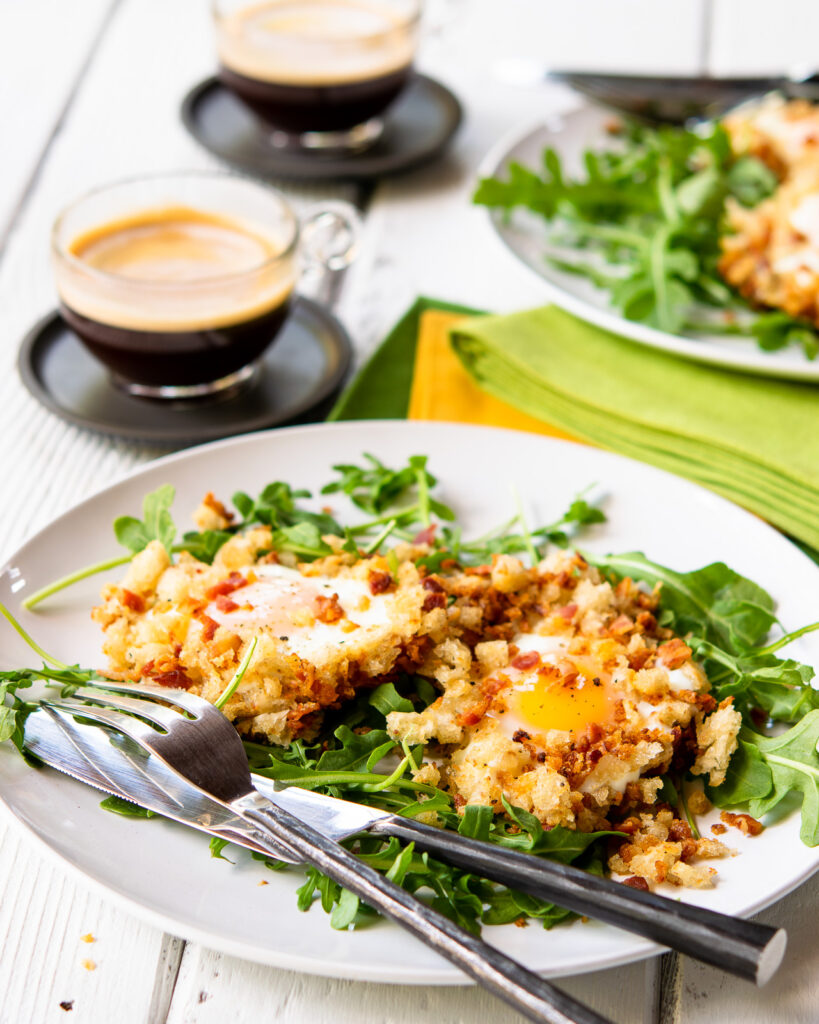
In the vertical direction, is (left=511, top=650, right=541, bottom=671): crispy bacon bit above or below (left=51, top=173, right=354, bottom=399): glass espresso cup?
below

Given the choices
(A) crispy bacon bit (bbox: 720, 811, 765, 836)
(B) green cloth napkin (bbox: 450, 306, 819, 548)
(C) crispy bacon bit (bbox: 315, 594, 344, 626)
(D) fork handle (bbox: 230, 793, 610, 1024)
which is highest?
(D) fork handle (bbox: 230, 793, 610, 1024)

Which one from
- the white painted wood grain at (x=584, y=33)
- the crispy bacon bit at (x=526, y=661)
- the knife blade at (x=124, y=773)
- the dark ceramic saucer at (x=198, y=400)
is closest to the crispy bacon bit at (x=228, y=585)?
the knife blade at (x=124, y=773)

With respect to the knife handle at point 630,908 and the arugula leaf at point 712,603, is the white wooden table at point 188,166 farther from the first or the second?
the arugula leaf at point 712,603

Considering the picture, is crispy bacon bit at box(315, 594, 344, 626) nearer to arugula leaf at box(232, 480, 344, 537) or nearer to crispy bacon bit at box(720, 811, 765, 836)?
arugula leaf at box(232, 480, 344, 537)

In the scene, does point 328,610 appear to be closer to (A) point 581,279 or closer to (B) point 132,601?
(B) point 132,601

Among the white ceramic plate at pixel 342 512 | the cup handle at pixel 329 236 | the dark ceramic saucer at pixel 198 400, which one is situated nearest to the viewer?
the white ceramic plate at pixel 342 512

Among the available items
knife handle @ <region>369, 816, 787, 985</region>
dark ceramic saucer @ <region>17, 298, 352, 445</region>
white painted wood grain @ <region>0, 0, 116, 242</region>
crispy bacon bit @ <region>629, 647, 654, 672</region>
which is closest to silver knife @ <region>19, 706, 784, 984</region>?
knife handle @ <region>369, 816, 787, 985</region>

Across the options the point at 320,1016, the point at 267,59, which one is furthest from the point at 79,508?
the point at 267,59

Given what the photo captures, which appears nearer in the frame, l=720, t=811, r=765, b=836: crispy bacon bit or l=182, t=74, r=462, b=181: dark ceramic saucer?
l=720, t=811, r=765, b=836: crispy bacon bit
